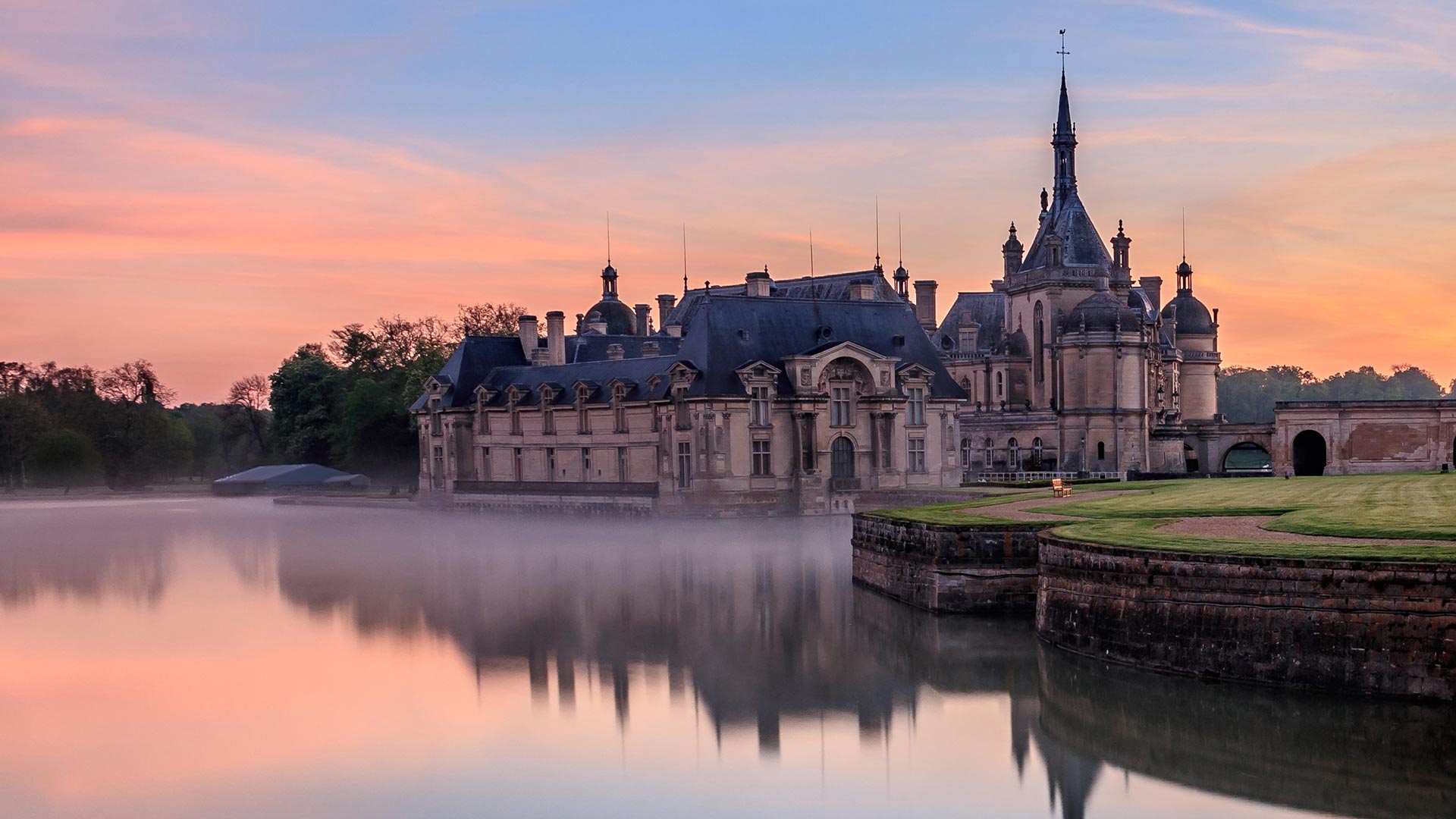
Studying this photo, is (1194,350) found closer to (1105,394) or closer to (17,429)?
(1105,394)

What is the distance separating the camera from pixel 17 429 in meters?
116

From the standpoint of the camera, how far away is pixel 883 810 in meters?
20.9

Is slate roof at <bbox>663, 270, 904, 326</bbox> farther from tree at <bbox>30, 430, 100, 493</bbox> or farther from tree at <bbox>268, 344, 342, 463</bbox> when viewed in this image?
tree at <bbox>30, 430, 100, 493</bbox>

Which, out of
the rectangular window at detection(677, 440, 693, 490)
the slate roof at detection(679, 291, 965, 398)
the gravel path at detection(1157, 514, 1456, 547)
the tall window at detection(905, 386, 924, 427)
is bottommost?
the gravel path at detection(1157, 514, 1456, 547)

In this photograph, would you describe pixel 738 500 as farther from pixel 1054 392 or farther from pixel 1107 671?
pixel 1107 671

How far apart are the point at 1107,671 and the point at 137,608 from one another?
28062mm

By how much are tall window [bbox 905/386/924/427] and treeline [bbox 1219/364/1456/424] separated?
9459 centimetres

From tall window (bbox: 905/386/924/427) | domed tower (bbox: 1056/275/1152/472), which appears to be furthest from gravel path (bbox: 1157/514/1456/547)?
domed tower (bbox: 1056/275/1152/472)

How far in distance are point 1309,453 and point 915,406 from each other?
849 inches

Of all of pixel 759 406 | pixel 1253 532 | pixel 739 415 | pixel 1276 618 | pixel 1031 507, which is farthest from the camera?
pixel 759 406

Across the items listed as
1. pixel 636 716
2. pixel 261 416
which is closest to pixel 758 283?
pixel 636 716

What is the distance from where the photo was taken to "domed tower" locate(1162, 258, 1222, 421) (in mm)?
98500

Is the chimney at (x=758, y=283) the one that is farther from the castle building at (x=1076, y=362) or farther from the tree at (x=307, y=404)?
the tree at (x=307, y=404)

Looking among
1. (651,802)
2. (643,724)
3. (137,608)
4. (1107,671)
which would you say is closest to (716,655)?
(643,724)
